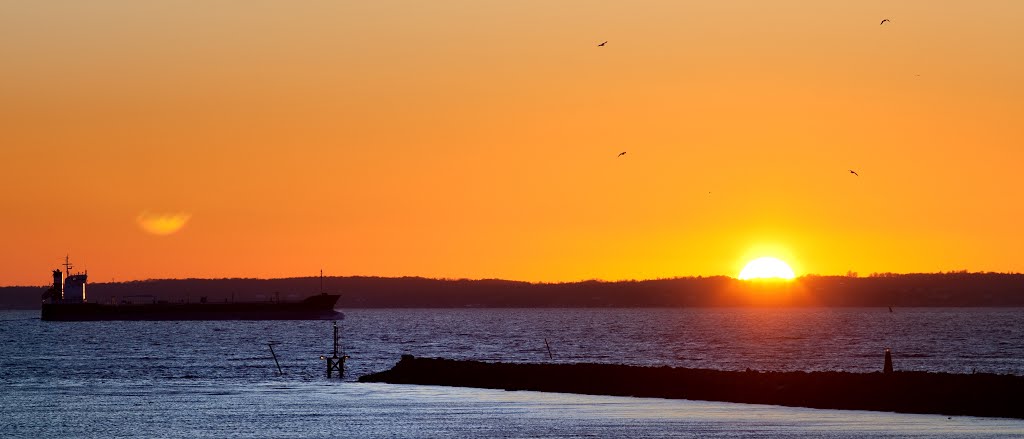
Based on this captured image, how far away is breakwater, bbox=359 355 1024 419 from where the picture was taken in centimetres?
4078

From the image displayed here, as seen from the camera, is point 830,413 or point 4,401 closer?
point 830,413

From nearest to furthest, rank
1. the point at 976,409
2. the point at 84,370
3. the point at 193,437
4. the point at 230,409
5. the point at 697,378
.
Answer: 1. the point at 193,437
2. the point at 976,409
3. the point at 230,409
4. the point at 697,378
5. the point at 84,370

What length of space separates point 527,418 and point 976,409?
42.8ft

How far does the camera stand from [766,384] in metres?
47.0

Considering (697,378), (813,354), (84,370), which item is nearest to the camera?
(697,378)

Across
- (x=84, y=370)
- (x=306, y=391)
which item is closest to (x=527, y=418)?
(x=306, y=391)

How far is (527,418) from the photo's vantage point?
40062 millimetres

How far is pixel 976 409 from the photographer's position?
39.5 metres

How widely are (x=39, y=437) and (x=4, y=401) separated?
53.9 feet

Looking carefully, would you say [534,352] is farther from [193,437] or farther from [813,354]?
[193,437]

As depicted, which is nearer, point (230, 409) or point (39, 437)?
point (39, 437)

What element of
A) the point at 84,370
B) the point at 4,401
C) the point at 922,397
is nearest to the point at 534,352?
the point at 84,370

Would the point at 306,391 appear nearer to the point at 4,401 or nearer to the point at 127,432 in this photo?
the point at 4,401

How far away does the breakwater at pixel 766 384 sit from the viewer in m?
40.8
